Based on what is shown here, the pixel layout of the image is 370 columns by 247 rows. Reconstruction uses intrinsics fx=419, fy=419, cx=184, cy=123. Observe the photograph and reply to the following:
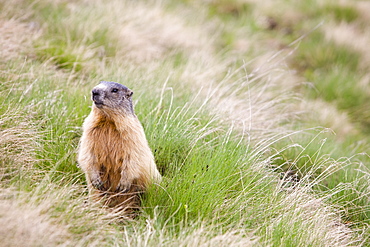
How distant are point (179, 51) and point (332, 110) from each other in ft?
10.2

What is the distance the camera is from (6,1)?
6.53 meters

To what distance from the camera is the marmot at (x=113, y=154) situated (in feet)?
12.5

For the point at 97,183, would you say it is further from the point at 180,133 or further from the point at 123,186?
the point at 180,133

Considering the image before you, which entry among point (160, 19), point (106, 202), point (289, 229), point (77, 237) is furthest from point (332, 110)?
point (77, 237)

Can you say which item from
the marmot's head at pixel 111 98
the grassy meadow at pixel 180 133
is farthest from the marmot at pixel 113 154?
the grassy meadow at pixel 180 133

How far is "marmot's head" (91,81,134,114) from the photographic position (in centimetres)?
383

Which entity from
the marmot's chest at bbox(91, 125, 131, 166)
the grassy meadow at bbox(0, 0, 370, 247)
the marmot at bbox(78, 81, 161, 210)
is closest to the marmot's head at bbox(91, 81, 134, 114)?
the marmot at bbox(78, 81, 161, 210)

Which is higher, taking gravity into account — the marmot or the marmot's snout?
the marmot's snout

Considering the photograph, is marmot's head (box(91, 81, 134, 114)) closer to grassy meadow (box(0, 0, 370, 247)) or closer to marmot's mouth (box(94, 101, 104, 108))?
marmot's mouth (box(94, 101, 104, 108))

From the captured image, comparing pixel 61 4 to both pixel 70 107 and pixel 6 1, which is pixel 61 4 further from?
pixel 70 107

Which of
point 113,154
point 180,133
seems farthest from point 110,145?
point 180,133

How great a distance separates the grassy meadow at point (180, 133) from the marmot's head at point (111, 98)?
0.58m

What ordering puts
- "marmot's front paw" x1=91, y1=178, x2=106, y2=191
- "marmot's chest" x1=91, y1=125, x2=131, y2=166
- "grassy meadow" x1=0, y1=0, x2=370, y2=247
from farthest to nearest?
"marmot's chest" x1=91, y1=125, x2=131, y2=166, "marmot's front paw" x1=91, y1=178, x2=106, y2=191, "grassy meadow" x1=0, y1=0, x2=370, y2=247

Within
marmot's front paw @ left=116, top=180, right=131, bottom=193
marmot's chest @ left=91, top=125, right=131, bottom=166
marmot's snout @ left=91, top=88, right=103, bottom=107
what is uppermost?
marmot's snout @ left=91, top=88, right=103, bottom=107
